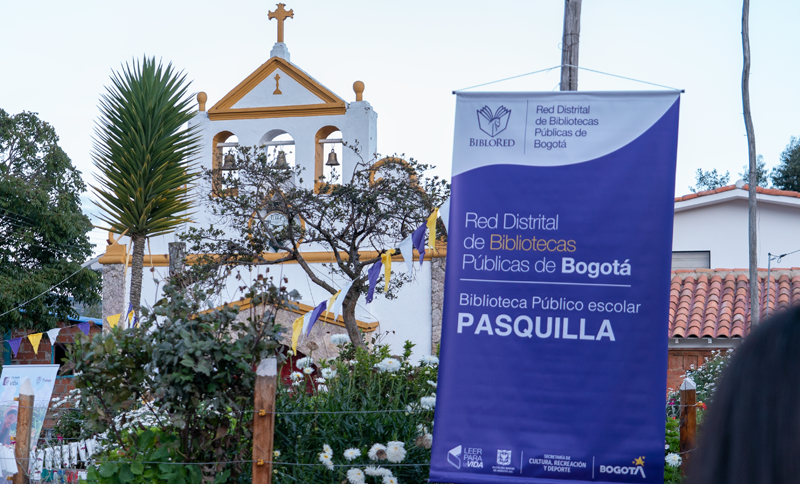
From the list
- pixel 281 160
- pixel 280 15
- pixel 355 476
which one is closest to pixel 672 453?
pixel 355 476

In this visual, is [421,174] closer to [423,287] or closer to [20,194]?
[423,287]

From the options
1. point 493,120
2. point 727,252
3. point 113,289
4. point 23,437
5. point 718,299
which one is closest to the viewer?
point 493,120

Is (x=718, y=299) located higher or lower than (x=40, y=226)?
lower

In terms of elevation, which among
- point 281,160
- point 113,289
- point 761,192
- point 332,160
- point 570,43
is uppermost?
point 761,192

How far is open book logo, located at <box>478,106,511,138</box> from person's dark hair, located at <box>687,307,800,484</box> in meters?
3.49

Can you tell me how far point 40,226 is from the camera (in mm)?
18656

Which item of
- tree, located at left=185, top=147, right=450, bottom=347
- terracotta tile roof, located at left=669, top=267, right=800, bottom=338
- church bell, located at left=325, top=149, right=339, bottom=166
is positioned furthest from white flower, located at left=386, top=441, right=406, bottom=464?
church bell, located at left=325, top=149, right=339, bottom=166

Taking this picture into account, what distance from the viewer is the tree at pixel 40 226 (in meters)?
17.9

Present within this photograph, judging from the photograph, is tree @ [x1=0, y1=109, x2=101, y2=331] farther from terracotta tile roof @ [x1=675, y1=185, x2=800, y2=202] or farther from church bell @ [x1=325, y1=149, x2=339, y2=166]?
terracotta tile roof @ [x1=675, y1=185, x2=800, y2=202]

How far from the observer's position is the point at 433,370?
5.76 metres

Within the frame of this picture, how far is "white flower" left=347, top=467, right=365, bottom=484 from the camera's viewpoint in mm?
4613

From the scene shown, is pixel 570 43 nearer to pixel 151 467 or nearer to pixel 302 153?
pixel 151 467

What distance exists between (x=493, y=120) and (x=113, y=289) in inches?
599

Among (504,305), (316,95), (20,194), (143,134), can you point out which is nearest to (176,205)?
(143,134)
